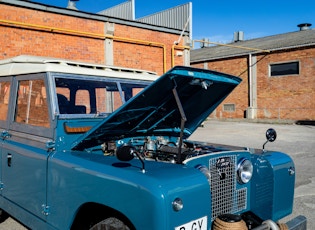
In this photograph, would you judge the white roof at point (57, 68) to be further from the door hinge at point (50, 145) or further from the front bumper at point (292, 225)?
the front bumper at point (292, 225)

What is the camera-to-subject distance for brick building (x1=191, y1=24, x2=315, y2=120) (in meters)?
20.5

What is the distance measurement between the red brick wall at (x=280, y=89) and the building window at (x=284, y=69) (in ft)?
0.94

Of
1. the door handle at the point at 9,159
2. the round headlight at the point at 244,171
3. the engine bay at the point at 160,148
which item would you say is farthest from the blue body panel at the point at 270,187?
the door handle at the point at 9,159

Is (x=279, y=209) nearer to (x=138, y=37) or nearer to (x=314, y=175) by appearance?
(x=314, y=175)

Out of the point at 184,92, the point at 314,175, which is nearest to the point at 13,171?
the point at 184,92

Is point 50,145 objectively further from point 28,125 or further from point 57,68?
point 57,68

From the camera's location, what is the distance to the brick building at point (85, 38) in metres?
10.7

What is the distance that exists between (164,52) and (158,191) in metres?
13.2

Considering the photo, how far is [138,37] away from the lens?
14.1 m

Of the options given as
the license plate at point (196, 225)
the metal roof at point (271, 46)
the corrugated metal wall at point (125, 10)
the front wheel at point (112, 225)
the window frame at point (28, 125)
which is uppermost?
the corrugated metal wall at point (125, 10)

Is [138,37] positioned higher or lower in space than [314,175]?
higher

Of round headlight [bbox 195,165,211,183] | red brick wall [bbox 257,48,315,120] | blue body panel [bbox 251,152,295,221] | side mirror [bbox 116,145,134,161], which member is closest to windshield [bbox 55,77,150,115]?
side mirror [bbox 116,145,134,161]

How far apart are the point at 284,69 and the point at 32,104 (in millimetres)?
21174

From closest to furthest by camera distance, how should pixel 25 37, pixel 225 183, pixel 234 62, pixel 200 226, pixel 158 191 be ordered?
pixel 158 191 → pixel 200 226 → pixel 225 183 → pixel 25 37 → pixel 234 62
